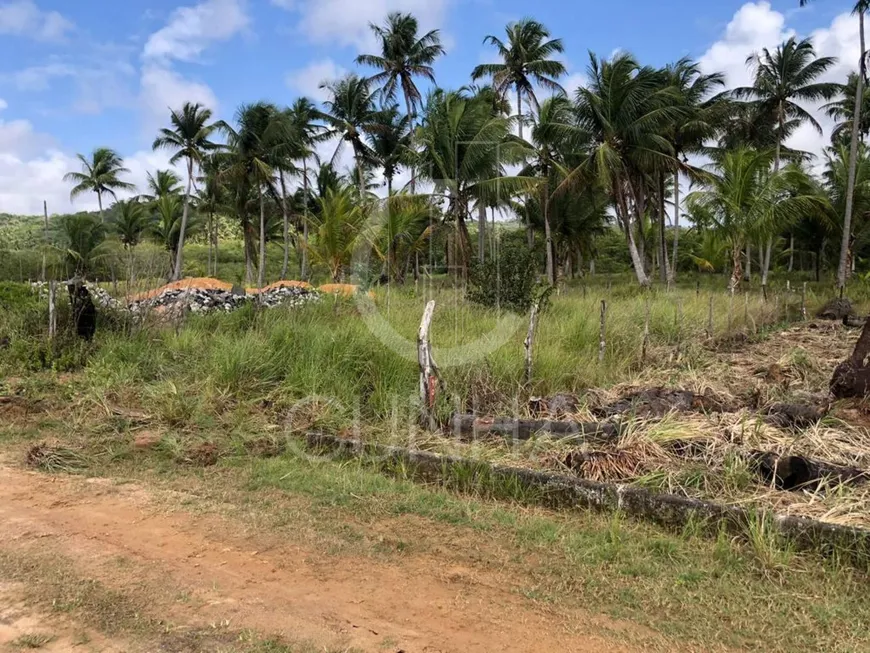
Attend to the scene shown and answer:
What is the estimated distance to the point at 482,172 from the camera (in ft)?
63.1

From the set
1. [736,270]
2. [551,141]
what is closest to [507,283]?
[736,270]

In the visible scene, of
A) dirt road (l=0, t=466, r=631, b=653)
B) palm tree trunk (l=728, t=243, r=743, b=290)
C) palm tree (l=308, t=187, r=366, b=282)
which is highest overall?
palm tree (l=308, t=187, r=366, b=282)

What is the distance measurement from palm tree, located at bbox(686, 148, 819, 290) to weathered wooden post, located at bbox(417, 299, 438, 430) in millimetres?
13824

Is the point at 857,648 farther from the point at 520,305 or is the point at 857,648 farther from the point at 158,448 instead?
the point at 520,305

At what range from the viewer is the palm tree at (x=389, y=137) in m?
31.2

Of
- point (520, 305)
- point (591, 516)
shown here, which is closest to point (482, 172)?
point (520, 305)

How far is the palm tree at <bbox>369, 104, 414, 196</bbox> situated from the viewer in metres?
31.2

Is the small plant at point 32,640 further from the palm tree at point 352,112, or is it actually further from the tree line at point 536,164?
the palm tree at point 352,112

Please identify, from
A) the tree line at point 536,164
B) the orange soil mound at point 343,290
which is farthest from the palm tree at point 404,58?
the orange soil mound at point 343,290

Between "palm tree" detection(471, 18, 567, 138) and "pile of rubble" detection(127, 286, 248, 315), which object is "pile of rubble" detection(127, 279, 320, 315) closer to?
"pile of rubble" detection(127, 286, 248, 315)

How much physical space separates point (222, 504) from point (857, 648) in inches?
145

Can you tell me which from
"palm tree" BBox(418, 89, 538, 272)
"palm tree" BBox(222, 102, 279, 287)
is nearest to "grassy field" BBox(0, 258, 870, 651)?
"palm tree" BBox(418, 89, 538, 272)

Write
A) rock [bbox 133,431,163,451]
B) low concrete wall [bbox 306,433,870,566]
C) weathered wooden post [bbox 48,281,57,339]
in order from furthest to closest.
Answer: weathered wooden post [bbox 48,281,57,339], rock [bbox 133,431,163,451], low concrete wall [bbox 306,433,870,566]

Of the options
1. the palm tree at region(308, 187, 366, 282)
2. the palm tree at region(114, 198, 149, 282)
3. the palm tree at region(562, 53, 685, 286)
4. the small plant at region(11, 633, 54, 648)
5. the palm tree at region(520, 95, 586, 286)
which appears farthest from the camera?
the palm tree at region(114, 198, 149, 282)
